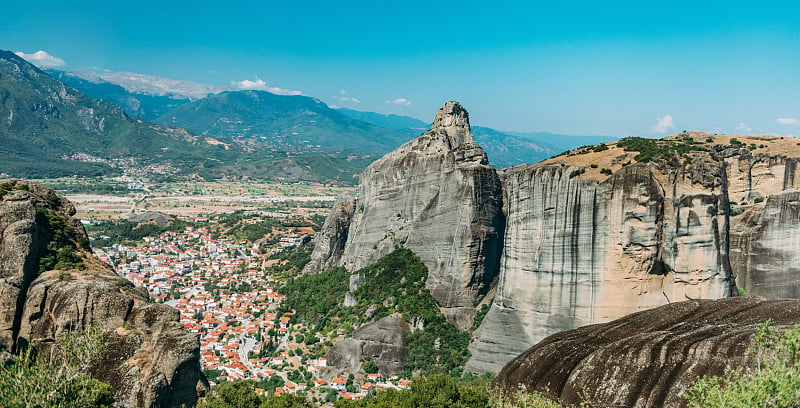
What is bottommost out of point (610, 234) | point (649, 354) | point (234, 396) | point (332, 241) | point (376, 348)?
point (376, 348)

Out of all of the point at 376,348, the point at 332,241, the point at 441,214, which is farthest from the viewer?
the point at 332,241

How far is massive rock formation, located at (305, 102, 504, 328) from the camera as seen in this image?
48438 mm

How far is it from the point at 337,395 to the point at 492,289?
15.9 metres

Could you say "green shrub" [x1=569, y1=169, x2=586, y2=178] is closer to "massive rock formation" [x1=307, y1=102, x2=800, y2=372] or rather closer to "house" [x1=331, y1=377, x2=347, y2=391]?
"massive rock formation" [x1=307, y1=102, x2=800, y2=372]

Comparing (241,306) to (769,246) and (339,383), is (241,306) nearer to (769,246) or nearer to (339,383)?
(339,383)

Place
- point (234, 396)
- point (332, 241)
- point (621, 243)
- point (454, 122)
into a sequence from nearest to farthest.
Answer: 1. point (234, 396)
2. point (621, 243)
3. point (454, 122)
4. point (332, 241)

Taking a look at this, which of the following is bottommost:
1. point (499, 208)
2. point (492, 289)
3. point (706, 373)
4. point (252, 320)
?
point (252, 320)

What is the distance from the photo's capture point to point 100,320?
77.8 feet

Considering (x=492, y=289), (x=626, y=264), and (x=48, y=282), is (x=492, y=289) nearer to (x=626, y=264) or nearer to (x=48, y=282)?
(x=626, y=264)

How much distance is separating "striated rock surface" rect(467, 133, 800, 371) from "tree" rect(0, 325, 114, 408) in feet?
90.0

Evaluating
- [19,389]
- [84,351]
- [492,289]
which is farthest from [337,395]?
[19,389]

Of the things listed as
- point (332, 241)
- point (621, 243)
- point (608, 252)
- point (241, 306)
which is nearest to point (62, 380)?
point (608, 252)

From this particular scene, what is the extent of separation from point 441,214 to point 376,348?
44.0 feet

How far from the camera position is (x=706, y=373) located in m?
18.9
